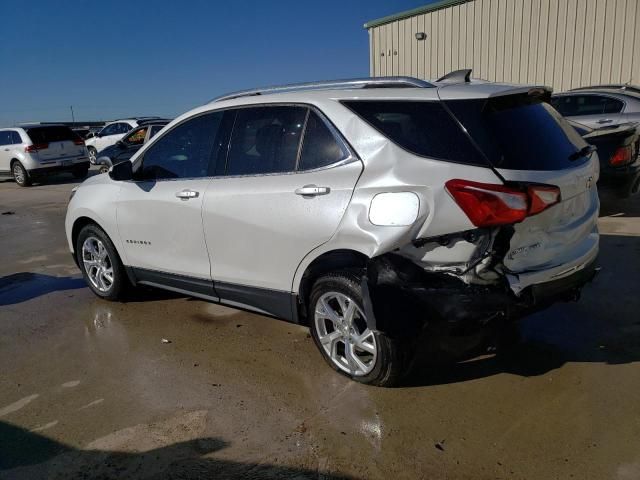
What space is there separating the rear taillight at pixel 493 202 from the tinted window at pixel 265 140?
3.90 ft

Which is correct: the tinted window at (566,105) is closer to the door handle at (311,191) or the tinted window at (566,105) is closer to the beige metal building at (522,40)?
the beige metal building at (522,40)

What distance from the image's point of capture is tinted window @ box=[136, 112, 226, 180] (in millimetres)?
4125

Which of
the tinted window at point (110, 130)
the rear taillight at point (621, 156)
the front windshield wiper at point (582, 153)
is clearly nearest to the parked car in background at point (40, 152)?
the tinted window at point (110, 130)

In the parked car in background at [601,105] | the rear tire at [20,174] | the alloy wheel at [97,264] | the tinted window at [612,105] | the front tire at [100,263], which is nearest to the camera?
the front tire at [100,263]

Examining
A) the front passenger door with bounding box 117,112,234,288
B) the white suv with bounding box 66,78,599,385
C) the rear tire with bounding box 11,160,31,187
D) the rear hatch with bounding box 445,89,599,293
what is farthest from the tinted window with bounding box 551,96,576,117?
the rear tire with bounding box 11,160,31,187

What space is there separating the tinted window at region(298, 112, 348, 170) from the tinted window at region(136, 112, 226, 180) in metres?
0.82

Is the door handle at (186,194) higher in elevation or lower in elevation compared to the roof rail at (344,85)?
lower

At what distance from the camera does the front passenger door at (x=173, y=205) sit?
4.09 meters

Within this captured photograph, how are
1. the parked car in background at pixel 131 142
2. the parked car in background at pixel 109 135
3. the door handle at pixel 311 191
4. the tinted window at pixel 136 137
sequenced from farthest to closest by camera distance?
the parked car in background at pixel 109 135, the tinted window at pixel 136 137, the parked car in background at pixel 131 142, the door handle at pixel 311 191

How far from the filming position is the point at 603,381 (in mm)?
3289

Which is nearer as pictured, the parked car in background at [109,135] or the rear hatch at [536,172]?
the rear hatch at [536,172]

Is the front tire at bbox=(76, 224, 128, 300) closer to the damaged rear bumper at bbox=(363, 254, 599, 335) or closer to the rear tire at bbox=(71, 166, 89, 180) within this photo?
the damaged rear bumper at bbox=(363, 254, 599, 335)

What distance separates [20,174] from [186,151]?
48.4 ft

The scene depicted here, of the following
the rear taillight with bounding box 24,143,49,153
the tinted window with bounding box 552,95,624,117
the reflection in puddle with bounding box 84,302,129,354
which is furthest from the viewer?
the rear taillight with bounding box 24,143,49,153
